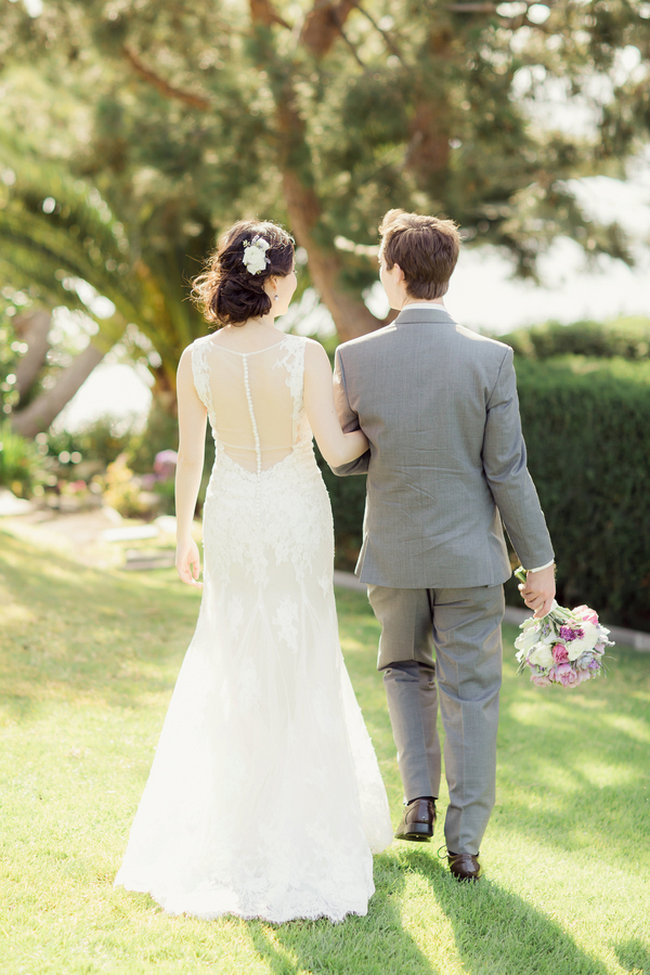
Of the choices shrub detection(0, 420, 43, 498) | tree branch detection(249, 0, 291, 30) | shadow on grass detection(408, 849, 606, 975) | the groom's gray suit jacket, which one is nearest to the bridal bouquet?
the groom's gray suit jacket

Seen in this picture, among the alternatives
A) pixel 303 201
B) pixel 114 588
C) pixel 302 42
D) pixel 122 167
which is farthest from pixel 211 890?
pixel 122 167

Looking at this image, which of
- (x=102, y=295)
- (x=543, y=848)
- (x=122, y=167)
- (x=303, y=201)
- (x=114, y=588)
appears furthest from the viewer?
(x=102, y=295)

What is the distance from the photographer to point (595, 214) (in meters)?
8.70

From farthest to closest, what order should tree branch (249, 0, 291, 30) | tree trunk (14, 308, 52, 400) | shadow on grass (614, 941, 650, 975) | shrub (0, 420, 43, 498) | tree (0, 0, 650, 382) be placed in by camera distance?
tree trunk (14, 308, 52, 400), shrub (0, 420, 43, 498), tree branch (249, 0, 291, 30), tree (0, 0, 650, 382), shadow on grass (614, 941, 650, 975)

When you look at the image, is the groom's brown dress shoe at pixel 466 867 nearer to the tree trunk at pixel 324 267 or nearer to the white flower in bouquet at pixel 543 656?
the white flower in bouquet at pixel 543 656

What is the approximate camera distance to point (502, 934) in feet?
9.09

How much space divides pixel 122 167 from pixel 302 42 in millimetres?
2763

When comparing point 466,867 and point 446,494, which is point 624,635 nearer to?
point 466,867

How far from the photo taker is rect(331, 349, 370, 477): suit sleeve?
3139 millimetres

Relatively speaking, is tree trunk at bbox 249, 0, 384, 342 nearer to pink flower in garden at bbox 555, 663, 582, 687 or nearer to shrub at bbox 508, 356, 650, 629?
shrub at bbox 508, 356, 650, 629

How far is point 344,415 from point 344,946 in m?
1.58

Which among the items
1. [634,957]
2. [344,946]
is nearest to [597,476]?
[634,957]

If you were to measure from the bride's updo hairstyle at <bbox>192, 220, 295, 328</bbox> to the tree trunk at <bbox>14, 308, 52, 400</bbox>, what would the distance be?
15364 mm

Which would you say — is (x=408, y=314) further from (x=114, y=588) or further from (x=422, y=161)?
(x=422, y=161)
